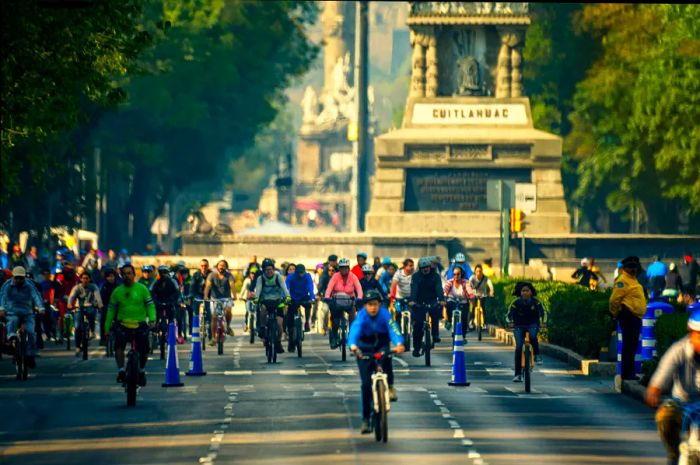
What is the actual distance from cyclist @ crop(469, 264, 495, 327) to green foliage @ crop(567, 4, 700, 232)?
2353 cm

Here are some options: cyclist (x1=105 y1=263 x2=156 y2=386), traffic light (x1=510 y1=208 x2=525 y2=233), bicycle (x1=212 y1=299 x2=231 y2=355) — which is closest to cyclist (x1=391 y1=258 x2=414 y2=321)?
bicycle (x1=212 y1=299 x2=231 y2=355)

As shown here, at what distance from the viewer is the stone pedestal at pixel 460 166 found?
5872cm

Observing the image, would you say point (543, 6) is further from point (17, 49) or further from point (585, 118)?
point (17, 49)

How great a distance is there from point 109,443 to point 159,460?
1.85 meters

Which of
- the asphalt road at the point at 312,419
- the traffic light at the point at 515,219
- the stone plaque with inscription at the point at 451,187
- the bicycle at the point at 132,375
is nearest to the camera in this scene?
the asphalt road at the point at 312,419

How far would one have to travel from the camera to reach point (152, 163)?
76438mm

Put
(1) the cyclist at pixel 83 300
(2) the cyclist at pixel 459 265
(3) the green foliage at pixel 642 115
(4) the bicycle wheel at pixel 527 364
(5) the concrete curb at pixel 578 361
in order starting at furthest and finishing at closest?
(3) the green foliage at pixel 642 115 < (2) the cyclist at pixel 459 265 < (1) the cyclist at pixel 83 300 < (5) the concrete curb at pixel 578 361 < (4) the bicycle wheel at pixel 527 364

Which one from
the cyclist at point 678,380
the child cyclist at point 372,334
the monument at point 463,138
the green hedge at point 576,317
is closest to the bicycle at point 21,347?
the green hedge at point 576,317

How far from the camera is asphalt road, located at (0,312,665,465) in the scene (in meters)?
20.4

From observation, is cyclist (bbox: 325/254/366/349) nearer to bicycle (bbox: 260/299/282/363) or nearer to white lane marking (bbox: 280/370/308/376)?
bicycle (bbox: 260/299/282/363)

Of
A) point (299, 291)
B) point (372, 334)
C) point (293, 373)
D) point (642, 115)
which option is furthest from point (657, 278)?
point (372, 334)

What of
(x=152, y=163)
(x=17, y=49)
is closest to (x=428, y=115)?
(x=152, y=163)

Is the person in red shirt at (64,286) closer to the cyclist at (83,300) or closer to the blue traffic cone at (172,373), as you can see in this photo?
the cyclist at (83,300)

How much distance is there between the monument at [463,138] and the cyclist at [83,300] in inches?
820
